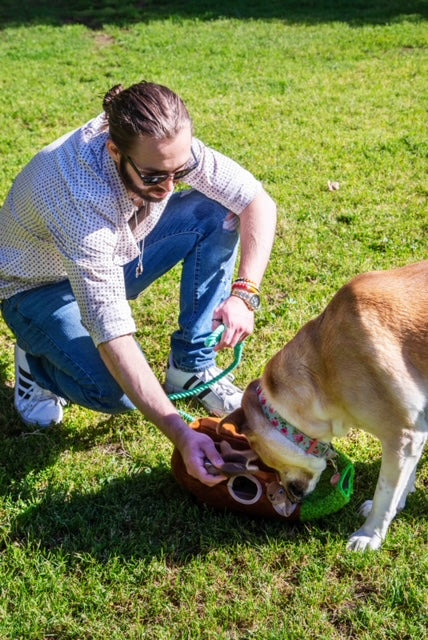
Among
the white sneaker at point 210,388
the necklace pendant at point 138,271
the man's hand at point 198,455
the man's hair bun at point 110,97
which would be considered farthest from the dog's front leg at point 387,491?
the man's hair bun at point 110,97

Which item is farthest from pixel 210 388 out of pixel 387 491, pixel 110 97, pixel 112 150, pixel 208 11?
pixel 208 11

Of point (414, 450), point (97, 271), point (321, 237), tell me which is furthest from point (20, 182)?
point (321, 237)

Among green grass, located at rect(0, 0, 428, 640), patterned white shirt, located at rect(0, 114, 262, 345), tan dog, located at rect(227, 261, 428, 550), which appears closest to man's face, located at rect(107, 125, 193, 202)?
patterned white shirt, located at rect(0, 114, 262, 345)

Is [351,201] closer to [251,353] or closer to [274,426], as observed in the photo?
[251,353]

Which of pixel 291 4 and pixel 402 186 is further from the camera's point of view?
pixel 291 4

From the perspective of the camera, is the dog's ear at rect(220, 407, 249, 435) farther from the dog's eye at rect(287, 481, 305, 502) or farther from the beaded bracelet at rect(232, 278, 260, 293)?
the beaded bracelet at rect(232, 278, 260, 293)

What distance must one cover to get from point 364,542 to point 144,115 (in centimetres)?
209

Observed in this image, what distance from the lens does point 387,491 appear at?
10.9 feet

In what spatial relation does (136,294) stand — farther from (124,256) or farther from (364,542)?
(364,542)

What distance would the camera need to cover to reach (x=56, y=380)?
13.5 feet

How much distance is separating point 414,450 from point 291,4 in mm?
14705

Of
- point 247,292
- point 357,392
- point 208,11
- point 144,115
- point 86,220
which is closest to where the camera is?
point 144,115

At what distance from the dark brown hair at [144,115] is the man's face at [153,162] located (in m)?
0.03

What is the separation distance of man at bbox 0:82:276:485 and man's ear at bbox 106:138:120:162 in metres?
0.01
